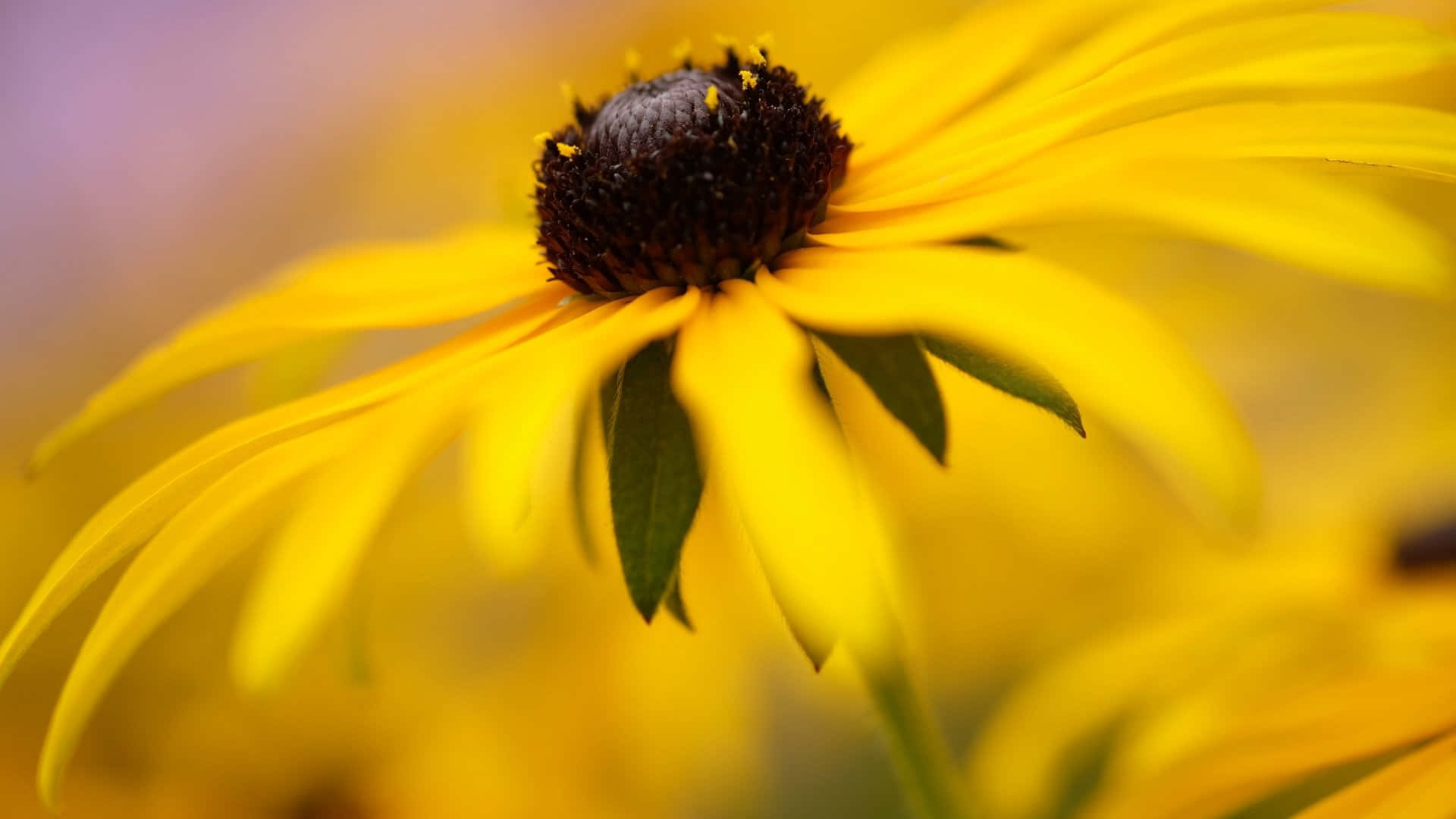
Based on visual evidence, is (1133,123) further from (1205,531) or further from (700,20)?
(700,20)

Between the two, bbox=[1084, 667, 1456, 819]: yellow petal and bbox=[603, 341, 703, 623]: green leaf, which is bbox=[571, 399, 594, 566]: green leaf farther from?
bbox=[1084, 667, 1456, 819]: yellow petal

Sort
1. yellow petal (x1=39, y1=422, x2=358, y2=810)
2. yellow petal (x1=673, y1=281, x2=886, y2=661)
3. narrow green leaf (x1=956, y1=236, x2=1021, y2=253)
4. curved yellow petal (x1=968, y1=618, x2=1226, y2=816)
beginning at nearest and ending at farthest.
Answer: yellow petal (x1=673, y1=281, x2=886, y2=661)
yellow petal (x1=39, y1=422, x2=358, y2=810)
narrow green leaf (x1=956, y1=236, x2=1021, y2=253)
curved yellow petal (x1=968, y1=618, x2=1226, y2=816)

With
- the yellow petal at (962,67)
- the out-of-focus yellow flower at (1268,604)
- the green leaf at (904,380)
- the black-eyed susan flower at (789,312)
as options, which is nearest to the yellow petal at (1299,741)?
the out-of-focus yellow flower at (1268,604)

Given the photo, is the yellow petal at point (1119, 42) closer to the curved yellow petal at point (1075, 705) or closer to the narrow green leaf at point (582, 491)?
the narrow green leaf at point (582, 491)

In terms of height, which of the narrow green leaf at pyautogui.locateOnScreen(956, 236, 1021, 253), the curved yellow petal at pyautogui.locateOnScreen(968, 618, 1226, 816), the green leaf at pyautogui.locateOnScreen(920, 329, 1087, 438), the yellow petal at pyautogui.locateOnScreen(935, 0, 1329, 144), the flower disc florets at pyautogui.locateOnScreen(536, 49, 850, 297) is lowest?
the curved yellow petal at pyautogui.locateOnScreen(968, 618, 1226, 816)

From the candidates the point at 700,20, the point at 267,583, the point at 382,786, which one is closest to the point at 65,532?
the point at 382,786

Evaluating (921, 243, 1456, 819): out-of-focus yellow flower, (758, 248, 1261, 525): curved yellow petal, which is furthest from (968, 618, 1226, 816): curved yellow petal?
(758, 248, 1261, 525): curved yellow petal
